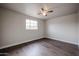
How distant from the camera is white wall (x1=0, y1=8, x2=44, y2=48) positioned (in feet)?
8.77

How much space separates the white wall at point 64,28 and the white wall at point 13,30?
6.44ft

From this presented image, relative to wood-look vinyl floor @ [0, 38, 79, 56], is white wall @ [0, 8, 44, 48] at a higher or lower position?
higher

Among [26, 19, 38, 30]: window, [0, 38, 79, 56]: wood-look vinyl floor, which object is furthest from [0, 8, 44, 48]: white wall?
[0, 38, 79, 56]: wood-look vinyl floor

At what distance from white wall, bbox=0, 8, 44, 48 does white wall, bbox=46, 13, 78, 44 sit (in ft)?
6.44

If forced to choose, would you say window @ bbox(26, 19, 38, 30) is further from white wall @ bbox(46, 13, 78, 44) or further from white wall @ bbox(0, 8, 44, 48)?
white wall @ bbox(46, 13, 78, 44)

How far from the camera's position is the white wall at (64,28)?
11.4 feet

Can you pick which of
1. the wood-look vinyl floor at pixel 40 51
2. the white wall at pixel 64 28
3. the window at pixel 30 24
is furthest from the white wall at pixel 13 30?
the white wall at pixel 64 28

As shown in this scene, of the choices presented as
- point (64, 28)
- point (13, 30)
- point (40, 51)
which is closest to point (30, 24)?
point (13, 30)

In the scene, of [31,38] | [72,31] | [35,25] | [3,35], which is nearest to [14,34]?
[3,35]

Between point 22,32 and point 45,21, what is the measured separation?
2.75 meters

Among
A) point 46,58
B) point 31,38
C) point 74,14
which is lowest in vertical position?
point 31,38

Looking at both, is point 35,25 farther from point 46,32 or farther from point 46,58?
point 46,58

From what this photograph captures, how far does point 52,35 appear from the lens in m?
4.87

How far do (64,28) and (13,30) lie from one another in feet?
10.9
